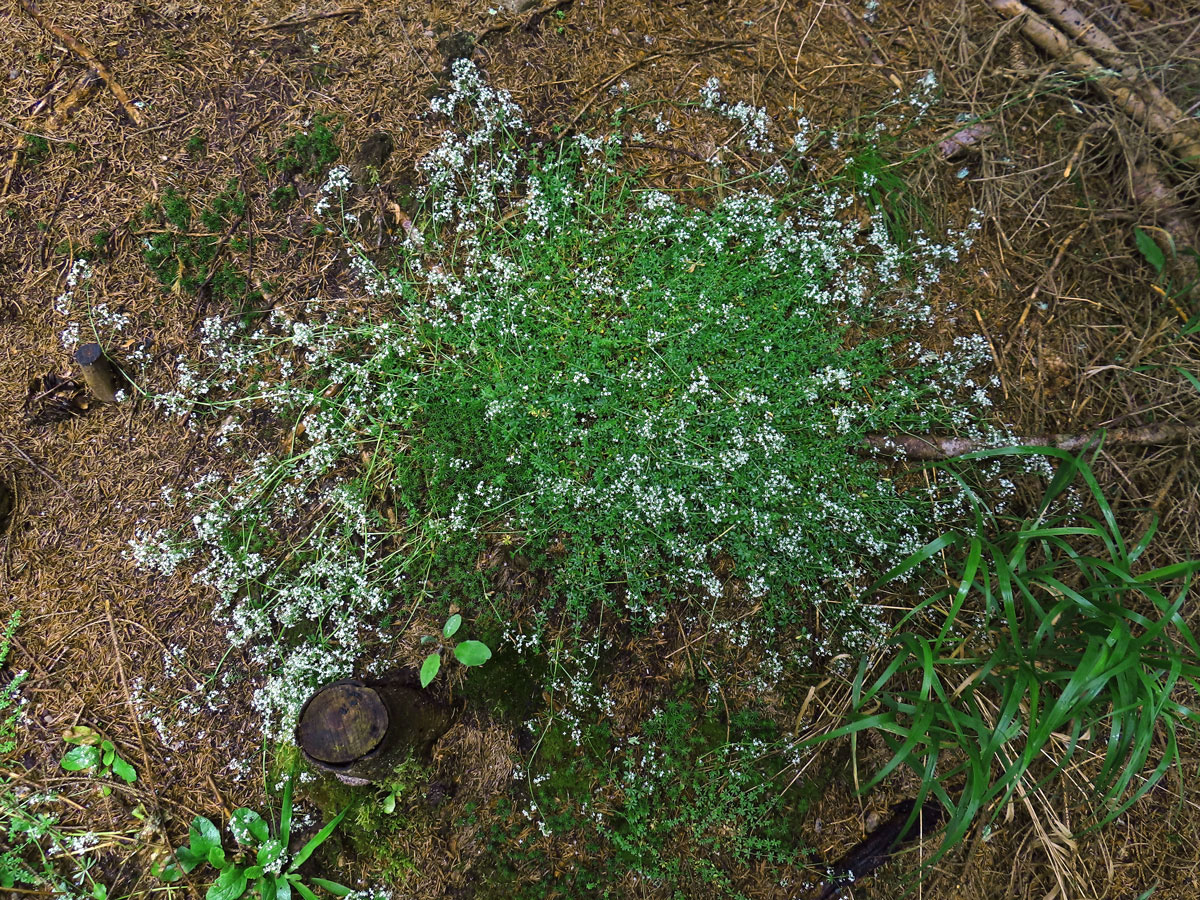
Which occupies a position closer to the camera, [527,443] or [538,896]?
[538,896]

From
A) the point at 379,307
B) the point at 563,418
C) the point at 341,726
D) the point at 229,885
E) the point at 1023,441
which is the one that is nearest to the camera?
the point at 341,726

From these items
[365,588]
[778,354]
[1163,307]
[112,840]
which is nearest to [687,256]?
[778,354]

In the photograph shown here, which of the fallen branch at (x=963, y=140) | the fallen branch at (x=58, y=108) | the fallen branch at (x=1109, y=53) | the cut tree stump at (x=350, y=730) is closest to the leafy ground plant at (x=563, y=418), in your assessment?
the cut tree stump at (x=350, y=730)

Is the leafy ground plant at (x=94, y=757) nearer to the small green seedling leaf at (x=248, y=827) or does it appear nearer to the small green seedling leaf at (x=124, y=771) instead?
the small green seedling leaf at (x=124, y=771)

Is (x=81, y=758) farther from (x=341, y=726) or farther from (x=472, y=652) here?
(x=472, y=652)

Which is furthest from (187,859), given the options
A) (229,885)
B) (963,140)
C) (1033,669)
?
(963,140)

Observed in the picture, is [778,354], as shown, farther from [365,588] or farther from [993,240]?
[365,588]
